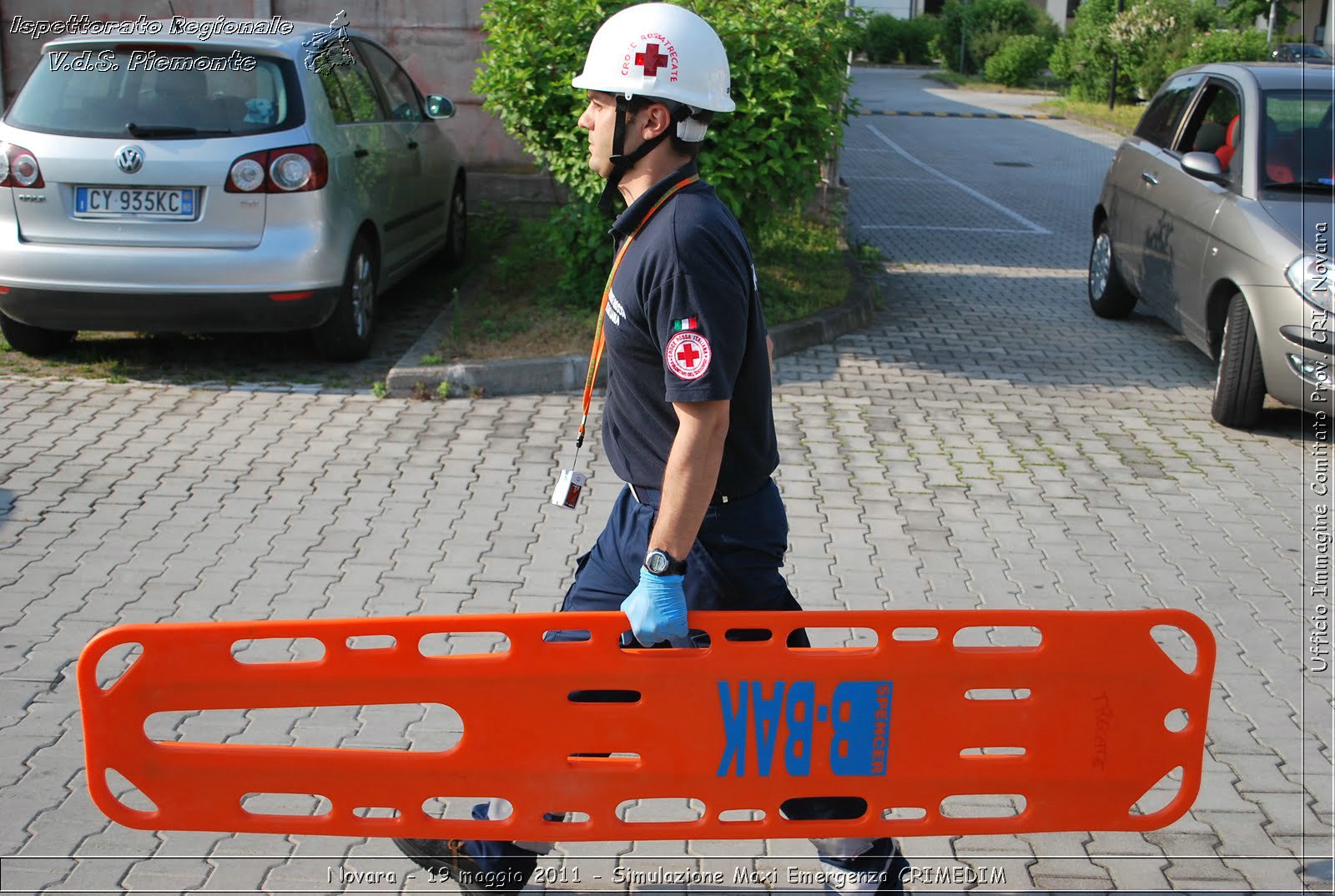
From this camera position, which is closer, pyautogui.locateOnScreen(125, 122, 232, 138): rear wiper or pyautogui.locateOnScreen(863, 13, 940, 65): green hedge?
pyautogui.locateOnScreen(125, 122, 232, 138): rear wiper

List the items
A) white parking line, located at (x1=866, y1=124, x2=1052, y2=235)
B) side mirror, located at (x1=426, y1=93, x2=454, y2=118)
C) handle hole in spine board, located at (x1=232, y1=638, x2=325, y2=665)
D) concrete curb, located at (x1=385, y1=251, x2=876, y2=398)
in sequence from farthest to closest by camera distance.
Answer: white parking line, located at (x1=866, y1=124, x2=1052, y2=235)
side mirror, located at (x1=426, y1=93, x2=454, y2=118)
concrete curb, located at (x1=385, y1=251, x2=876, y2=398)
handle hole in spine board, located at (x1=232, y1=638, x2=325, y2=665)

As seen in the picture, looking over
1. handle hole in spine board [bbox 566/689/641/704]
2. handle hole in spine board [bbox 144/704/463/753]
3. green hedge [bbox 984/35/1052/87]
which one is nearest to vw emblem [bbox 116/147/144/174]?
handle hole in spine board [bbox 144/704/463/753]

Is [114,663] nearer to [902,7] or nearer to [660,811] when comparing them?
[660,811]

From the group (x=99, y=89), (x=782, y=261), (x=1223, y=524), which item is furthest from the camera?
(x=782, y=261)

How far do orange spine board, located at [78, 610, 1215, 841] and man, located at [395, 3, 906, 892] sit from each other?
0.41 ft

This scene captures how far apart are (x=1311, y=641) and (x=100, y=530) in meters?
4.80

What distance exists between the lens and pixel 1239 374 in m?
7.21

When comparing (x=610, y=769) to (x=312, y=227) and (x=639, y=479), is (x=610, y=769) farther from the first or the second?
(x=312, y=227)

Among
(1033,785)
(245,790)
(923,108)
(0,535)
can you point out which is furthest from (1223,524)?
(923,108)

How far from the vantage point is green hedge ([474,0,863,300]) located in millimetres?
8016

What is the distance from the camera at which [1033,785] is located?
119 inches

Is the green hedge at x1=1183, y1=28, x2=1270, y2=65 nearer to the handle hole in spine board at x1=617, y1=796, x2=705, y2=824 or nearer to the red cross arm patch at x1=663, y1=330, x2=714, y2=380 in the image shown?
the handle hole in spine board at x1=617, y1=796, x2=705, y2=824

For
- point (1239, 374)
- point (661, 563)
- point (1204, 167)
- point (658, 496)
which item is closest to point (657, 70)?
point (658, 496)

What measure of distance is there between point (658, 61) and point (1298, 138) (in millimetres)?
6111
